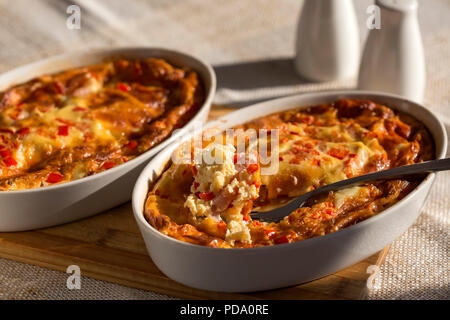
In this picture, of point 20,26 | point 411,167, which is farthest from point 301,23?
point 20,26

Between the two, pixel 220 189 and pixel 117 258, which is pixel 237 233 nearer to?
pixel 220 189

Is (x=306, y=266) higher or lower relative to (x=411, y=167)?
lower

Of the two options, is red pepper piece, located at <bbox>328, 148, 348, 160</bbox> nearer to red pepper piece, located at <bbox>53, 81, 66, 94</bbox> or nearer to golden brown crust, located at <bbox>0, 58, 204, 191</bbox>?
golden brown crust, located at <bbox>0, 58, 204, 191</bbox>

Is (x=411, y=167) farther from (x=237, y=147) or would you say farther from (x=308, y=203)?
(x=237, y=147)

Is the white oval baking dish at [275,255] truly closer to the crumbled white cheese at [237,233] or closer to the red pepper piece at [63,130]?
the crumbled white cheese at [237,233]

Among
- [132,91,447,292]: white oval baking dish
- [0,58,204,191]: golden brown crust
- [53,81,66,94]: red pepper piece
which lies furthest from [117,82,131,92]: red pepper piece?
[132,91,447,292]: white oval baking dish

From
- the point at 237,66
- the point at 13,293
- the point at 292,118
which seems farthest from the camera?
the point at 237,66

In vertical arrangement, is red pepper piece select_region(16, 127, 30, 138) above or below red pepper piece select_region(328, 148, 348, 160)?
below
